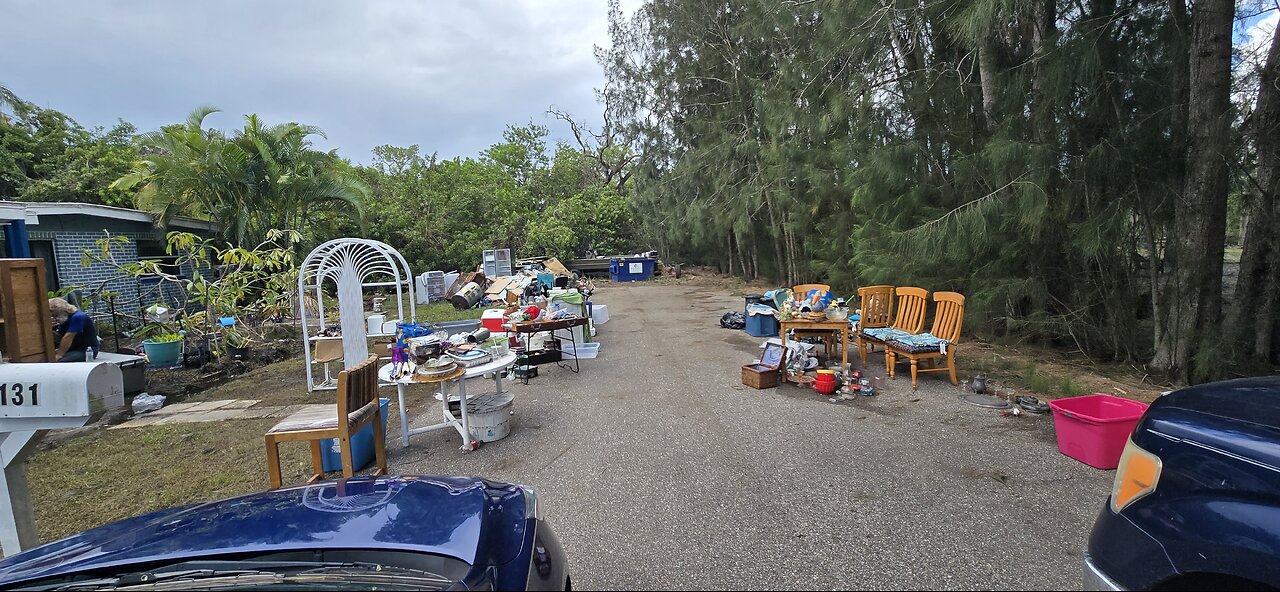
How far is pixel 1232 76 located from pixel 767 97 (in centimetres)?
756

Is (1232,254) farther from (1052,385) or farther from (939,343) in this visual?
(939,343)

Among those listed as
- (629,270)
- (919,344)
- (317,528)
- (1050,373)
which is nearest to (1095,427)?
(919,344)

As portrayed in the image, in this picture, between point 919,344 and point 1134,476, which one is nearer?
point 1134,476

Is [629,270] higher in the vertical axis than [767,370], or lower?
higher

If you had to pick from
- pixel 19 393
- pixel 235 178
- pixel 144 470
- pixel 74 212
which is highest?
pixel 235 178

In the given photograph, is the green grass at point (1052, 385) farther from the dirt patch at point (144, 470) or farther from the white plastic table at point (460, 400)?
the dirt patch at point (144, 470)

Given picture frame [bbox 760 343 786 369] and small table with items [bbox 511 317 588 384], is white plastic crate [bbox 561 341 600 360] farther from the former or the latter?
picture frame [bbox 760 343 786 369]

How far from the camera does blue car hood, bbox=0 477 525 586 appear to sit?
149 centimetres

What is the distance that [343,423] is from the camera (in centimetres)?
336

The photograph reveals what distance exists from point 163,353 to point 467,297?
251 inches

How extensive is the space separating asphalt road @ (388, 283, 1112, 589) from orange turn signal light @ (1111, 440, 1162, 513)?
2.93 ft

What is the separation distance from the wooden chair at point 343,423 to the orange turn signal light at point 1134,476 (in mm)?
3607

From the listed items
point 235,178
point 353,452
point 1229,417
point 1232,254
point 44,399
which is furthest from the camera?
point 235,178

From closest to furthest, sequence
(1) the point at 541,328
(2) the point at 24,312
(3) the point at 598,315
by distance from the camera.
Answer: (2) the point at 24,312
(1) the point at 541,328
(3) the point at 598,315
